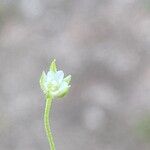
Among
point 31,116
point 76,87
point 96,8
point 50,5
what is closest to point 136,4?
point 96,8

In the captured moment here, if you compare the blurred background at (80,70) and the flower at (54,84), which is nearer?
the flower at (54,84)

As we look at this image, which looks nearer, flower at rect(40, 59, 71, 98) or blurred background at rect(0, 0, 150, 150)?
A: flower at rect(40, 59, 71, 98)

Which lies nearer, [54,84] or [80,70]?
[54,84]

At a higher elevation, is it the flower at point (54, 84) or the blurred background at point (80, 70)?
the blurred background at point (80, 70)

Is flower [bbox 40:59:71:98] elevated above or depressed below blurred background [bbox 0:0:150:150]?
below
